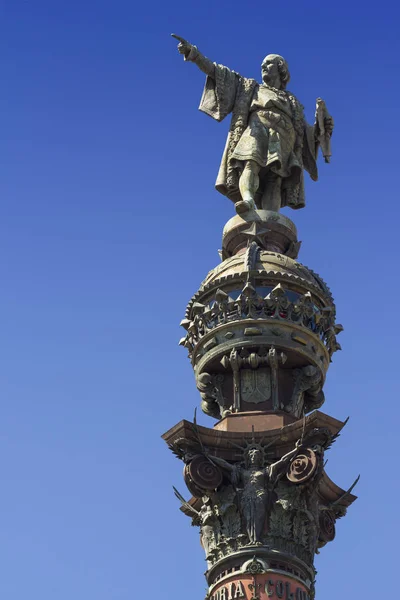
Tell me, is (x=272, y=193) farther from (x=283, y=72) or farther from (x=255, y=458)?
(x=255, y=458)

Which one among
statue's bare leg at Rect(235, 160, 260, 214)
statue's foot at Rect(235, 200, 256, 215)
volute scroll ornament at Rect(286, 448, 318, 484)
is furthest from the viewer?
statue's bare leg at Rect(235, 160, 260, 214)

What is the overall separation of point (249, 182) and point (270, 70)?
379cm

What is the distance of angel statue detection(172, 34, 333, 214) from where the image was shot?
33.2 m

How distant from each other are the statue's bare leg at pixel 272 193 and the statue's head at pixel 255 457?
853 centimetres

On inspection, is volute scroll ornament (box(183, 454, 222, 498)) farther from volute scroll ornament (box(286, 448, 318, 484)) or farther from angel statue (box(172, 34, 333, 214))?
angel statue (box(172, 34, 333, 214))

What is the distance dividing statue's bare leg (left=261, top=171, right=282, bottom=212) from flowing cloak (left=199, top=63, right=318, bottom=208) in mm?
154

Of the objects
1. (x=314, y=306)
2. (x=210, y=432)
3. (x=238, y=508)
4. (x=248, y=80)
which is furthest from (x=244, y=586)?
(x=248, y=80)

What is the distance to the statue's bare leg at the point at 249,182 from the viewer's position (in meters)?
32.4

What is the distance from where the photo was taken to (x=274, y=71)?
3484 cm

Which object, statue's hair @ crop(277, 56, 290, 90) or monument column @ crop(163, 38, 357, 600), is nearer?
monument column @ crop(163, 38, 357, 600)

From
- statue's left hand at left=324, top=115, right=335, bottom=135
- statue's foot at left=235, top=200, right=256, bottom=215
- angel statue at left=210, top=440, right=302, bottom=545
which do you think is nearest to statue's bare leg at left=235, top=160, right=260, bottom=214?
statue's foot at left=235, top=200, right=256, bottom=215

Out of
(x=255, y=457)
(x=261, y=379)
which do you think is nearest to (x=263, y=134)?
(x=261, y=379)

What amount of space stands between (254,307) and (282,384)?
1.74m

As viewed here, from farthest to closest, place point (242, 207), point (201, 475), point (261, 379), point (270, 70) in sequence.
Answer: point (270, 70), point (242, 207), point (261, 379), point (201, 475)
